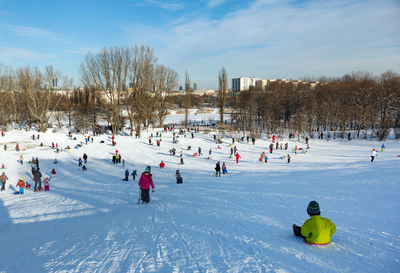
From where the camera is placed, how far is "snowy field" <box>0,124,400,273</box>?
4848 mm

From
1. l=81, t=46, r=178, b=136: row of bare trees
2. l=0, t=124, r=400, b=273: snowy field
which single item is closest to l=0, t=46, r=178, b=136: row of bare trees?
l=81, t=46, r=178, b=136: row of bare trees

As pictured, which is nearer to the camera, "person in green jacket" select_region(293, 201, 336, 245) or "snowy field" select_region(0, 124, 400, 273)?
"snowy field" select_region(0, 124, 400, 273)

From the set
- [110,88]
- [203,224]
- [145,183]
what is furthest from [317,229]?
[110,88]

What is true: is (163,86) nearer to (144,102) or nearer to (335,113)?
(144,102)

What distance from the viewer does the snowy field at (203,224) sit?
4.85 meters

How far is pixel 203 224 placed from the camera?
7.06m

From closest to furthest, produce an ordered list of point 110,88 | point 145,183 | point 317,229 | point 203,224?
point 317,229 → point 203,224 → point 145,183 → point 110,88

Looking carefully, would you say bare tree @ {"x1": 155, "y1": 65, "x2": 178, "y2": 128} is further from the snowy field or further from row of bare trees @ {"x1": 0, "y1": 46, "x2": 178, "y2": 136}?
the snowy field

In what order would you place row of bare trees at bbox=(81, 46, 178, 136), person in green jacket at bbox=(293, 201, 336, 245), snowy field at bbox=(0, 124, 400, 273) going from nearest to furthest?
snowy field at bbox=(0, 124, 400, 273)
person in green jacket at bbox=(293, 201, 336, 245)
row of bare trees at bbox=(81, 46, 178, 136)

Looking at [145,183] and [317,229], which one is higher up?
[317,229]

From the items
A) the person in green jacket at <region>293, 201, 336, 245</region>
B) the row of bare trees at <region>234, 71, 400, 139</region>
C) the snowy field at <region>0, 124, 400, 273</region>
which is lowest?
the snowy field at <region>0, 124, 400, 273</region>

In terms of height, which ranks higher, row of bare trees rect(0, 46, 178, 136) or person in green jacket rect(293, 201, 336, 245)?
row of bare trees rect(0, 46, 178, 136)

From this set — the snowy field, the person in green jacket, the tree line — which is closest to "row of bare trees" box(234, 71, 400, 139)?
the tree line

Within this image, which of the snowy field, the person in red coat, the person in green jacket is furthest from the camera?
the person in red coat
